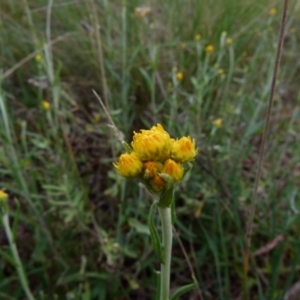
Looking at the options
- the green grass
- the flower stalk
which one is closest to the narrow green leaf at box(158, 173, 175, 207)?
the flower stalk

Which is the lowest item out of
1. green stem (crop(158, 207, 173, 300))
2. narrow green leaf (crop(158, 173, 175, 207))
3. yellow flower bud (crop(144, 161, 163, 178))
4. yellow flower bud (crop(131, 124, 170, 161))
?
green stem (crop(158, 207, 173, 300))

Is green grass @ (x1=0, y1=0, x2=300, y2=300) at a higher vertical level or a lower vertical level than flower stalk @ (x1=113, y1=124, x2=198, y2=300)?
lower

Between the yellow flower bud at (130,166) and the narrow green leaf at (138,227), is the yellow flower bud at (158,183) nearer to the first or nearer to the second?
the yellow flower bud at (130,166)

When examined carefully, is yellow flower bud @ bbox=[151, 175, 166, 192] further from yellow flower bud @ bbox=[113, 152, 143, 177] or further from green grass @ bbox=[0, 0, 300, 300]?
green grass @ bbox=[0, 0, 300, 300]

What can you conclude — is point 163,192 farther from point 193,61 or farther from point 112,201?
point 193,61

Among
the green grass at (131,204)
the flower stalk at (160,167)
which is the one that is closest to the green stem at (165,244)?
the flower stalk at (160,167)
